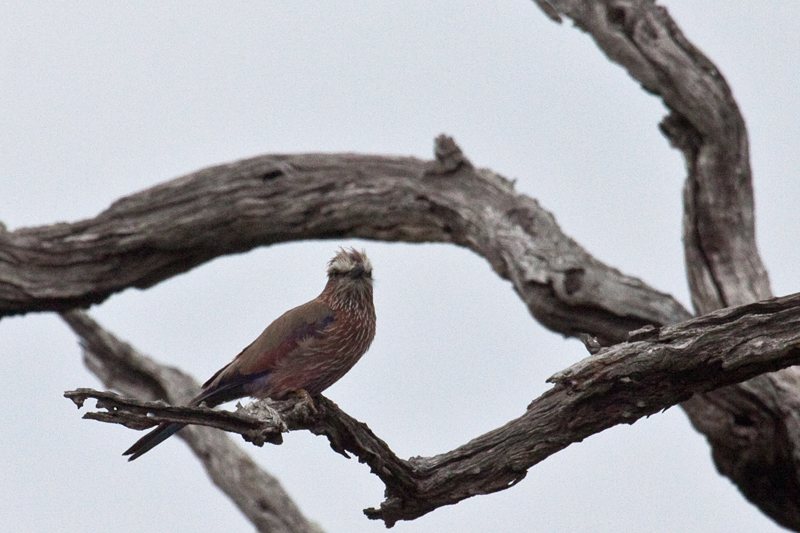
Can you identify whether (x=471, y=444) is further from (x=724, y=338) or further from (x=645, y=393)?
(x=724, y=338)

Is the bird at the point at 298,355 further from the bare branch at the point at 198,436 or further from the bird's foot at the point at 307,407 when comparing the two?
the bare branch at the point at 198,436

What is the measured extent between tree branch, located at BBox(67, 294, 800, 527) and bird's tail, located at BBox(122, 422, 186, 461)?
0.76 metres

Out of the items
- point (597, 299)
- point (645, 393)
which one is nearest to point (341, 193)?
point (597, 299)

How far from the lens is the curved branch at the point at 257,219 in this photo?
271 inches

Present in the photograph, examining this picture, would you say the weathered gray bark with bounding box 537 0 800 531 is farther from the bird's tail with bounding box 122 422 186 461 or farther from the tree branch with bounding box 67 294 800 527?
the bird's tail with bounding box 122 422 186 461

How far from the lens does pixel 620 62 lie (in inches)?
271

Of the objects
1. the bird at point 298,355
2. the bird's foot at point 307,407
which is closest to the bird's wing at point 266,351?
the bird at point 298,355

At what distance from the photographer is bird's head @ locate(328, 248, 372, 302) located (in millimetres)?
5980

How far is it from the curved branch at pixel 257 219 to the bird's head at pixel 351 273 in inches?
33.6

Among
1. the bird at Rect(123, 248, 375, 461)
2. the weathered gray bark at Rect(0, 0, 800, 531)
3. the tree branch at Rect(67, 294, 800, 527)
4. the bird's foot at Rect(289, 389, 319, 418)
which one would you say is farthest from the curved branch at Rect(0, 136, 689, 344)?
the bird's foot at Rect(289, 389, 319, 418)

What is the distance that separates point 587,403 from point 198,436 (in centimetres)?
395

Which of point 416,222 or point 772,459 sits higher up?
point 416,222

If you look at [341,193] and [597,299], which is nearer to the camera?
[597,299]

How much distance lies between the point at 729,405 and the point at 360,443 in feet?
8.89
